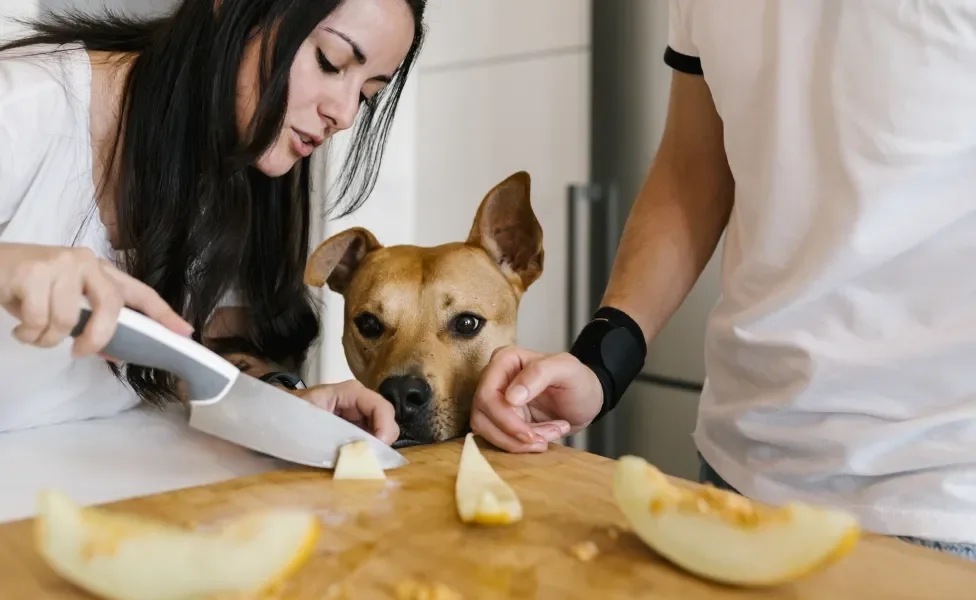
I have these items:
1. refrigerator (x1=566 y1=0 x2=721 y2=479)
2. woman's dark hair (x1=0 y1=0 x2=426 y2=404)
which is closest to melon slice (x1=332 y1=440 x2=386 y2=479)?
woman's dark hair (x1=0 y1=0 x2=426 y2=404)

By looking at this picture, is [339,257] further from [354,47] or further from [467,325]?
[354,47]

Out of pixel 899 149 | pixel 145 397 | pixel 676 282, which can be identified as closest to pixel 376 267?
pixel 145 397

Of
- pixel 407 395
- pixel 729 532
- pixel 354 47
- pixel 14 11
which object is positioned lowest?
pixel 407 395

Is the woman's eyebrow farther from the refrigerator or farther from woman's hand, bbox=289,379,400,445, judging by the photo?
the refrigerator

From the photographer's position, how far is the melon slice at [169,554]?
20.6 inches

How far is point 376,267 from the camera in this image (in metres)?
1.49

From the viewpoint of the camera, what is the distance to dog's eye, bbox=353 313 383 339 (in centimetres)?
146

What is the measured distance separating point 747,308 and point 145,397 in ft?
2.74

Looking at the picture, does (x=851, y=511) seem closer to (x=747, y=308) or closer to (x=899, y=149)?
(x=747, y=308)

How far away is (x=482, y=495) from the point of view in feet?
2.33

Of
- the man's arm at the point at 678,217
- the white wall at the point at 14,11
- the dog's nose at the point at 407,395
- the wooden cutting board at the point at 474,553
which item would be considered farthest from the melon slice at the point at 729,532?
the white wall at the point at 14,11

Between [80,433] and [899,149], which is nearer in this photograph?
[899,149]

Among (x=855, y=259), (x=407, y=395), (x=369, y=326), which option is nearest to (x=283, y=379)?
(x=407, y=395)

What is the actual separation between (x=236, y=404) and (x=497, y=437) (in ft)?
0.95
